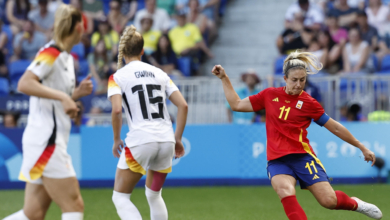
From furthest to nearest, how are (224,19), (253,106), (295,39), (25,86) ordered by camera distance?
1. (224,19)
2. (295,39)
3. (253,106)
4. (25,86)

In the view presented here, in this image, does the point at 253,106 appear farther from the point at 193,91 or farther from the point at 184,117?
the point at 193,91

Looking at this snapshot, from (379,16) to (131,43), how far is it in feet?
36.3

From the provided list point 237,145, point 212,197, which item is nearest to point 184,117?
point 212,197

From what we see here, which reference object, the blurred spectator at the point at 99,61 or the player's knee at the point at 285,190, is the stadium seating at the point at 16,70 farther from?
the player's knee at the point at 285,190

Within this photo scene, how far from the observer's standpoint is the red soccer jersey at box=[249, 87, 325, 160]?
5117 millimetres

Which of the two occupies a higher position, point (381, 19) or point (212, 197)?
point (381, 19)

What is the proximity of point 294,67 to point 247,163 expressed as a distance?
521cm

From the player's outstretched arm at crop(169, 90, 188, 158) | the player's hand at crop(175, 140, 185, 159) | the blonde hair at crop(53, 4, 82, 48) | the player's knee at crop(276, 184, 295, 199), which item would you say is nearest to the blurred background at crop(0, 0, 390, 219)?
the player's knee at crop(276, 184, 295, 199)

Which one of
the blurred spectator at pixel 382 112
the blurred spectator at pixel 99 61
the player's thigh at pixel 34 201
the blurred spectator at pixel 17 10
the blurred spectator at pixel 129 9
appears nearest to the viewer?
the player's thigh at pixel 34 201

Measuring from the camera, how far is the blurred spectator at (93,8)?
15.6m

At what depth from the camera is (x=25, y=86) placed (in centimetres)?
365

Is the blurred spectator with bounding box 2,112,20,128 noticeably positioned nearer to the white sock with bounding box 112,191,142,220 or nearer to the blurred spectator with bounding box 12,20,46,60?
the blurred spectator with bounding box 12,20,46,60

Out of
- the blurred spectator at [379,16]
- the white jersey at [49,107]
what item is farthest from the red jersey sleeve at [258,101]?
the blurred spectator at [379,16]

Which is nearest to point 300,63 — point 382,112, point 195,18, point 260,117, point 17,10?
point 260,117
